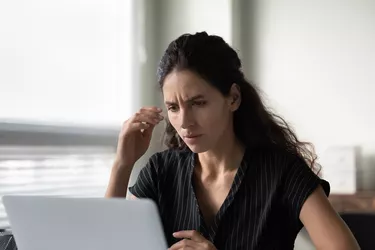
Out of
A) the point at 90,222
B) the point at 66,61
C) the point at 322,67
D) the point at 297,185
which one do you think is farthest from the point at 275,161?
the point at 322,67

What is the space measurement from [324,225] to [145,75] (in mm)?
1348

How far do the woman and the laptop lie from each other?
0.31m

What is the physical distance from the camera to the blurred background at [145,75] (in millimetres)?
1821

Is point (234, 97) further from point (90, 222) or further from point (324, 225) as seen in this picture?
point (90, 222)

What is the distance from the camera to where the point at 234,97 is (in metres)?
1.39

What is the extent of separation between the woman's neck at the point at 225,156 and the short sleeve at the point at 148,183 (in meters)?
0.13

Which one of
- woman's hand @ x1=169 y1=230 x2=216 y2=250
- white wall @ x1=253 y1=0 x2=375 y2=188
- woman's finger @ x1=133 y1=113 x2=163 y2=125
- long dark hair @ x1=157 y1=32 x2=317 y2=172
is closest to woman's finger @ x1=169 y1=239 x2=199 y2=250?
woman's hand @ x1=169 y1=230 x2=216 y2=250

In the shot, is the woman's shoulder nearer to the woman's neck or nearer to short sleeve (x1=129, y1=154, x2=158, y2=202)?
the woman's neck

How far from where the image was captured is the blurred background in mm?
1821

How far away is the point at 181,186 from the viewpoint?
1.44 meters

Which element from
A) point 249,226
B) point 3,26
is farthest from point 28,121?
point 249,226

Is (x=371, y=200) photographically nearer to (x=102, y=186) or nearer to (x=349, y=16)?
(x=349, y=16)

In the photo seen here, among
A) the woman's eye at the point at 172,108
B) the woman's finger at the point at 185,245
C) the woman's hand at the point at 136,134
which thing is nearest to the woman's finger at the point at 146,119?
the woman's hand at the point at 136,134

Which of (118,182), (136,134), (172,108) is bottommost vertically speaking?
(118,182)
